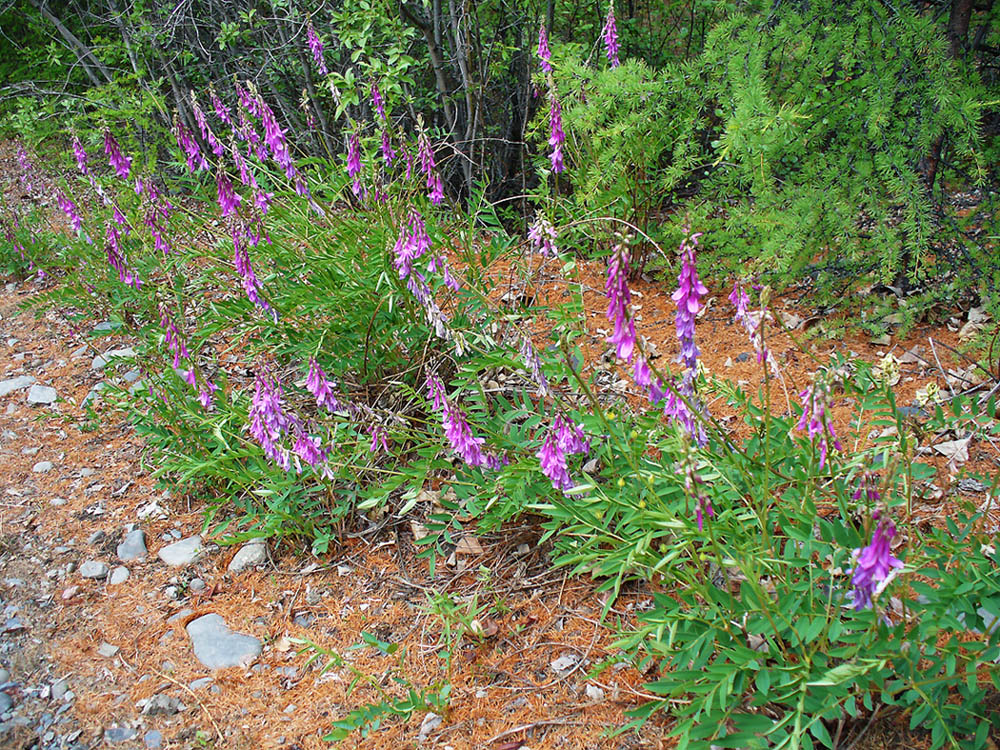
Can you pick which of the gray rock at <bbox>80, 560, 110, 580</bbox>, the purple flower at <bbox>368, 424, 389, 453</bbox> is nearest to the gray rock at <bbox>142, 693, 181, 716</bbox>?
the gray rock at <bbox>80, 560, 110, 580</bbox>

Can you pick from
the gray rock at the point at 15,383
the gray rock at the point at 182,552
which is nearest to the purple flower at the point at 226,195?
the gray rock at the point at 182,552

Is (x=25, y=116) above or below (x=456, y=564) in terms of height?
above

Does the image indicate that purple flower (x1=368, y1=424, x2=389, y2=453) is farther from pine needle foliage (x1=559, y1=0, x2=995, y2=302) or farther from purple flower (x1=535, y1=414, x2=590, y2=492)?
pine needle foliage (x1=559, y1=0, x2=995, y2=302)

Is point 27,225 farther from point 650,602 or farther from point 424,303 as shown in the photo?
point 650,602

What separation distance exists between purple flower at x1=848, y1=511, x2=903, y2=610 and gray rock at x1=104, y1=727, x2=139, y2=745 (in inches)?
89.6

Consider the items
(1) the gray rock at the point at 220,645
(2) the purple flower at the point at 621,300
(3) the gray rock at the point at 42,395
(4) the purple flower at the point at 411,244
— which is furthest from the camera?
(3) the gray rock at the point at 42,395

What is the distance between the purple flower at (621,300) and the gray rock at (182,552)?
226 cm

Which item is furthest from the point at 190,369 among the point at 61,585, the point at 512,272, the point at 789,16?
the point at 789,16

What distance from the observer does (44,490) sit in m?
3.72

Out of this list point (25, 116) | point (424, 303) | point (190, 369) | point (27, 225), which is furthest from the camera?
point (27, 225)

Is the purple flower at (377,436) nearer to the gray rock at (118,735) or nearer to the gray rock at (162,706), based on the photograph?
the gray rock at (162,706)

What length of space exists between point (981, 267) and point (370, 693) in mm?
3064

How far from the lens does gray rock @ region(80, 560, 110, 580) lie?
10.3 feet

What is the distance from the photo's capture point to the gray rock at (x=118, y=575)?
10.2ft
